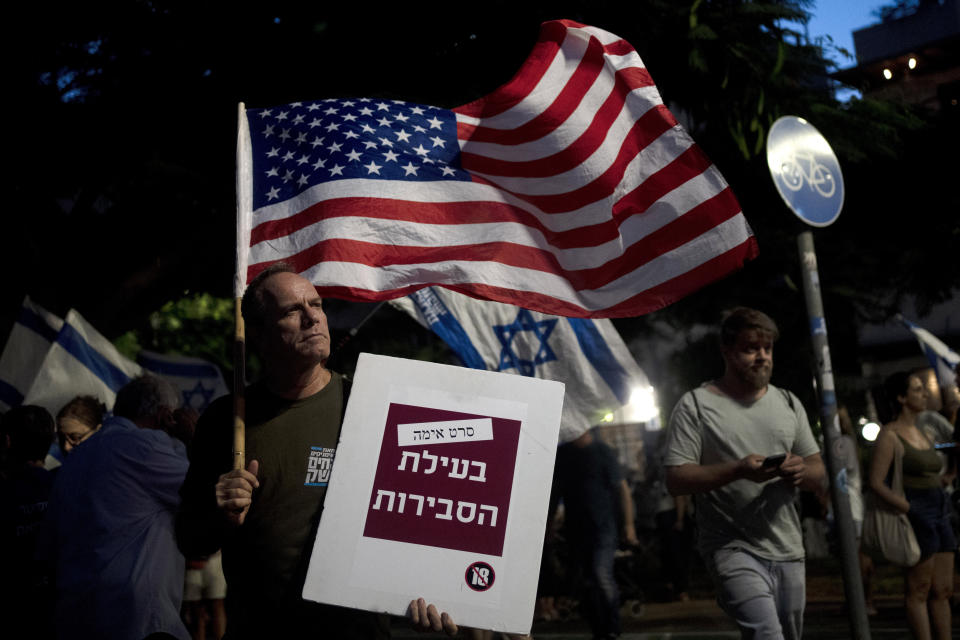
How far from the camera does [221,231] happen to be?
28.8 feet

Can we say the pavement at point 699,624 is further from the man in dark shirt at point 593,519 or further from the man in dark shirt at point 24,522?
the man in dark shirt at point 24,522

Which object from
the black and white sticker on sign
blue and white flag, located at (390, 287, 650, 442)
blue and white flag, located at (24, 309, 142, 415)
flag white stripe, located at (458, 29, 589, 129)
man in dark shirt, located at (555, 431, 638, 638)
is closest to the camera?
the black and white sticker on sign

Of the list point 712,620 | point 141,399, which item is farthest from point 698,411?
point 712,620

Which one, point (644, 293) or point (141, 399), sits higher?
point (644, 293)

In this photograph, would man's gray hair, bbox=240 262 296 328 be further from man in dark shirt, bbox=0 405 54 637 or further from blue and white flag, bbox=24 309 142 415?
blue and white flag, bbox=24 309 142 415

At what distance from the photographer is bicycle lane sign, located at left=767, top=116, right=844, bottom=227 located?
18.9 feet

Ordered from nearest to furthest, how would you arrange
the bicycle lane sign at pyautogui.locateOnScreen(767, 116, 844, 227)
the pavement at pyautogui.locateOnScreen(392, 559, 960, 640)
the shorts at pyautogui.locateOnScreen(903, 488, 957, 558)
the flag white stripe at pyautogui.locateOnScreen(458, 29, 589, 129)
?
the flag white stripe at pyautogui.locateOnScreen(458, 29, 589, 129) → the bicycle lane sign at pyautogui.locateOnScreen(767, 116, 844, 227) → the shorts at pyautogui.locateOnScreen(903, 488, 957, 558) → the pavement at pyautogui.locateOnScreen(392, 559, 960, 640)

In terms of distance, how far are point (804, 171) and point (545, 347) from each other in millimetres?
2689

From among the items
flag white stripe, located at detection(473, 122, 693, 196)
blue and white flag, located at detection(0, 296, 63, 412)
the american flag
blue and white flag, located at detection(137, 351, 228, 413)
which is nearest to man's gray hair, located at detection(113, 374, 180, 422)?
the american flag

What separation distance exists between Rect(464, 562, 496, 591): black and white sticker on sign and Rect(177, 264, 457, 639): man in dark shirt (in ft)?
0.36

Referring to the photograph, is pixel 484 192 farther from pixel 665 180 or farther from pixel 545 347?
pixel 545 347

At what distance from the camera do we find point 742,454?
16.0 ft

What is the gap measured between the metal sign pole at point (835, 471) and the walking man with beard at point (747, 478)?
54 centimetres

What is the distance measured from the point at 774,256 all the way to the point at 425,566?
30.5ft
